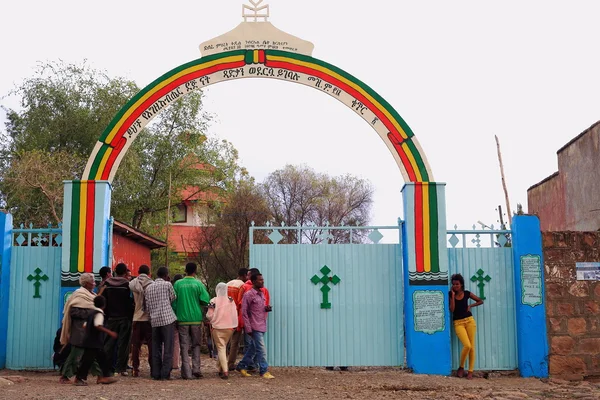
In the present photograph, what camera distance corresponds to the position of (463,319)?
990 cm

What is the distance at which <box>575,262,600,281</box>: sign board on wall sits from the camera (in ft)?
33.2

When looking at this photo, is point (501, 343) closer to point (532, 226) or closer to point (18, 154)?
point (532, 226)

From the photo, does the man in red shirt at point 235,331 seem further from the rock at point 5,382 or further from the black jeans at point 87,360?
the rock at point 5,382

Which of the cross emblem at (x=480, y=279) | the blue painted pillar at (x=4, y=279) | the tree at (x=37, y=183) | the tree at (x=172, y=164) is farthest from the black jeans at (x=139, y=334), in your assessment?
the tree at (x=172, y=164)

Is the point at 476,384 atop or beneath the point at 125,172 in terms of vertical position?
beneath

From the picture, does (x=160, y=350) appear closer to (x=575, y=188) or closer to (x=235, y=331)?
(x=235, y=331)

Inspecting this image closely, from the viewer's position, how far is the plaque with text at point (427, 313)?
988 centimetres

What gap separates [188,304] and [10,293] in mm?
2968

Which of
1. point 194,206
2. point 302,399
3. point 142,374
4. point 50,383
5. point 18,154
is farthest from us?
point 194,206

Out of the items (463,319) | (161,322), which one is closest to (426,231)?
(463,319)

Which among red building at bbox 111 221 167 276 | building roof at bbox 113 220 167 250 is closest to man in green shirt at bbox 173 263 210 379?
building roof at bbox 113 220 167 250

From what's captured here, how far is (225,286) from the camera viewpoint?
942cm

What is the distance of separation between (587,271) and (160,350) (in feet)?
20.3

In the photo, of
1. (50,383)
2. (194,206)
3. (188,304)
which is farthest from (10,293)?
(194,206)
